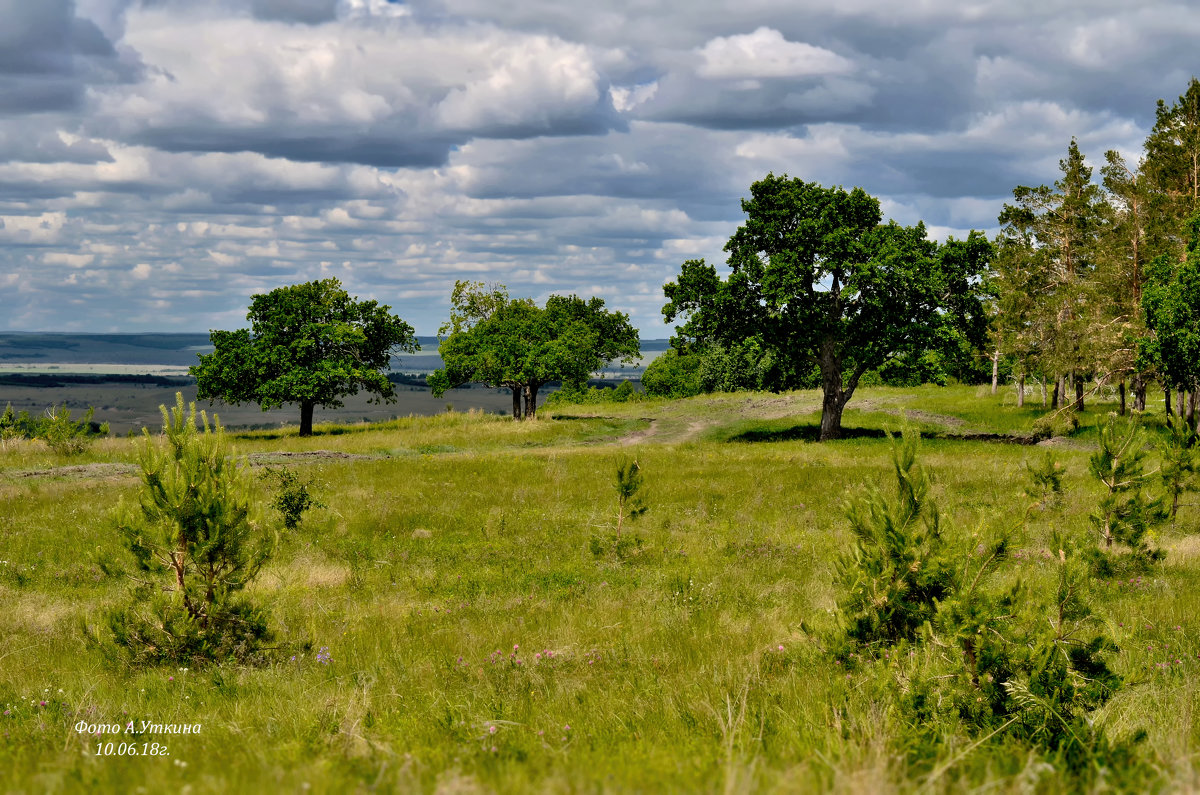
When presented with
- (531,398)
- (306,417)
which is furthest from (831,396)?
(306,417)

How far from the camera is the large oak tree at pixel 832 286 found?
31.2m

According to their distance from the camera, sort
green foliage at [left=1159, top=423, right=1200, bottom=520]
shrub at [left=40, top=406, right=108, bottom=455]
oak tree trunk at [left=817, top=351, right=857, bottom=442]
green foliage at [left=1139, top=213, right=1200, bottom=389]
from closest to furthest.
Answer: green foliage at [left=1159, top=423, right=1200, bottom=520], green foliage at [left=1139, top=213, right=1200, bottom=389], shrub at [left=40, top=406, right=108, bottom=455], oak tree trunk at [left=817, top=351, right=857, bottom=442]

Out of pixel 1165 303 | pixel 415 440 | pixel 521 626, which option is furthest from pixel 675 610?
pixel 415 440

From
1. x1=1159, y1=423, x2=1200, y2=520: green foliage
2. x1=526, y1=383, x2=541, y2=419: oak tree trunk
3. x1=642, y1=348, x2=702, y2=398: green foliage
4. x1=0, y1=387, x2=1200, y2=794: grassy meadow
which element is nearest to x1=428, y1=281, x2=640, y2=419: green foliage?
x1=526, y1=383, x2=541, y2=419: oak tree trunk

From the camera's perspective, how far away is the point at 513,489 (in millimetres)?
20875

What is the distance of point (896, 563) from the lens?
5.57 meters

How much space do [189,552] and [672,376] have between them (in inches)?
4100

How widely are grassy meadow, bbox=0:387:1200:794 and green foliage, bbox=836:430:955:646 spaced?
0.23 meters

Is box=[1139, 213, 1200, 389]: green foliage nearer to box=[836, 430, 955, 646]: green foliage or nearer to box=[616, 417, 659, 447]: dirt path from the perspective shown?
box=[616, 417, 659, 447]: dirt path

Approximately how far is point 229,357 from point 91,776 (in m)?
40.5

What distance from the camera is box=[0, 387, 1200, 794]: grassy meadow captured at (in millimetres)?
3629

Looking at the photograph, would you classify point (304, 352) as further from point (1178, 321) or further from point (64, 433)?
point (1178, 321)

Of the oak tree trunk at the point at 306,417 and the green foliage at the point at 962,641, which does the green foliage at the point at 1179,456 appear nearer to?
the green foliage at the point at 962,641

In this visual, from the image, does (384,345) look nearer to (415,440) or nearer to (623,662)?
(415,440)
